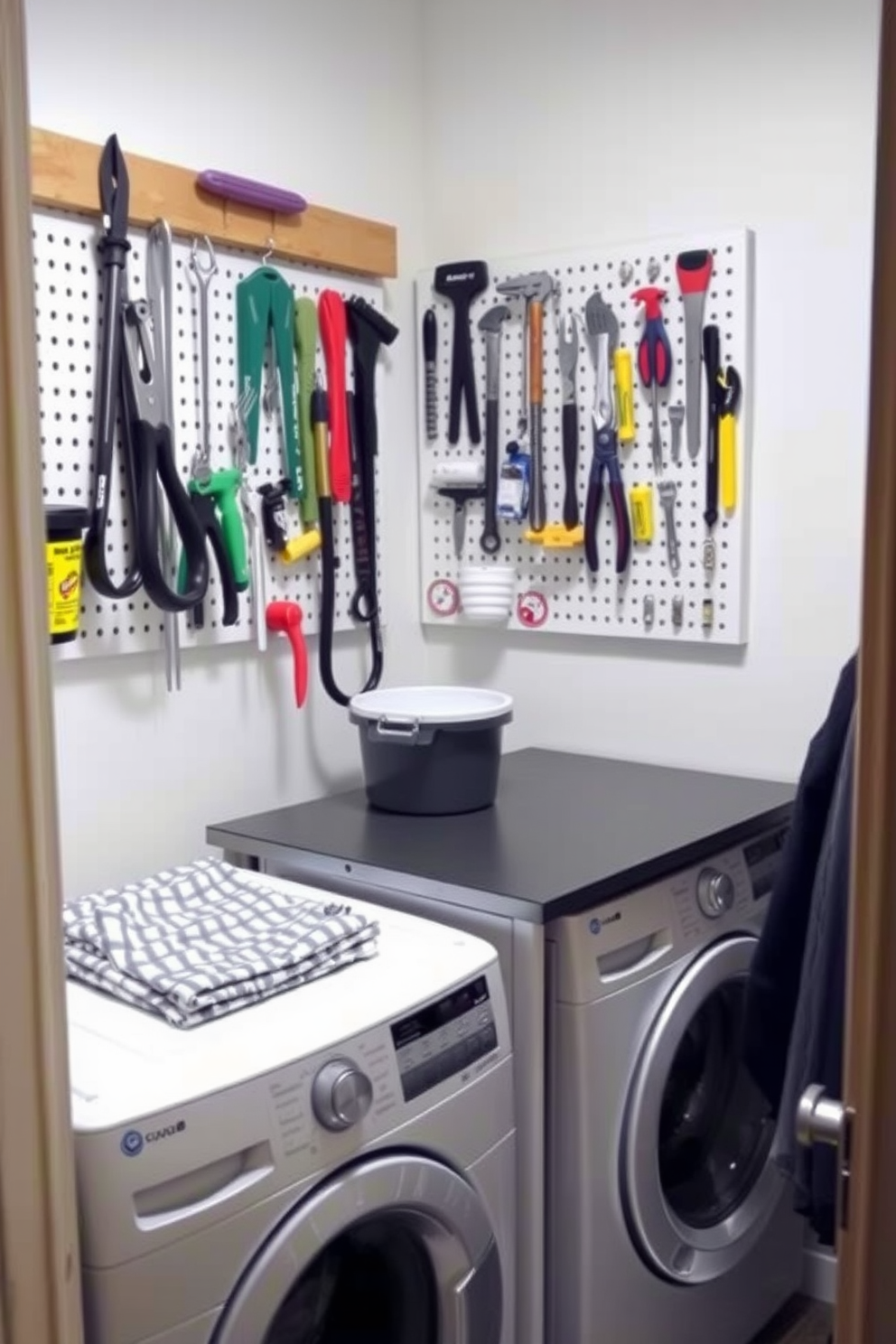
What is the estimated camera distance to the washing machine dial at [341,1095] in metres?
1.30

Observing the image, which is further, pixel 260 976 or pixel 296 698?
pixel 296 698

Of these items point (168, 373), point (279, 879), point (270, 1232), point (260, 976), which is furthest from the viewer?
point (168, 373)

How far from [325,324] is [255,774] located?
809 millimetres

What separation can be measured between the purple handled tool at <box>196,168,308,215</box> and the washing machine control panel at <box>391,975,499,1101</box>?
4.22 ft

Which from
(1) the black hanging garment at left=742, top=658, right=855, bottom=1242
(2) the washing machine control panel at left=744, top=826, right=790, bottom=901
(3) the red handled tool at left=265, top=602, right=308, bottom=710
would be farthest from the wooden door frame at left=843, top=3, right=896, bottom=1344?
(3) the red handled tool at left=265, top=602, right=308, bottom=710

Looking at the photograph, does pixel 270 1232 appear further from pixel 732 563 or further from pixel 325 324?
pixel 325 324

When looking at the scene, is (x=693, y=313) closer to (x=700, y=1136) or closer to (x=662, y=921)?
(x=662, y=921)

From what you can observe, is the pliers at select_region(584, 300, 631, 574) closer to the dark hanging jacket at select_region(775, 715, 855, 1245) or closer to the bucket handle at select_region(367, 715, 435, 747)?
the bucket handle at select_region(367, 715, 435, 747)

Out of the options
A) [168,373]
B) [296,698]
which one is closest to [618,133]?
[168,373]

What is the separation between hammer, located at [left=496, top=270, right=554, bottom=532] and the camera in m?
2.31

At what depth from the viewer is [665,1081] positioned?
1.83 meters

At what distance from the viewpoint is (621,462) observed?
7.42ft

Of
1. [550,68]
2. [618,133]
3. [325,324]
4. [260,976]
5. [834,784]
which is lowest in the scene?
[260,976]

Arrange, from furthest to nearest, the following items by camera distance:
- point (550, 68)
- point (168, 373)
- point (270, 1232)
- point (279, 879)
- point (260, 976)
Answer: point (550, 68) → point (168, 373) → point (279, 879) → point (260, 976) → point (270, 1232)
